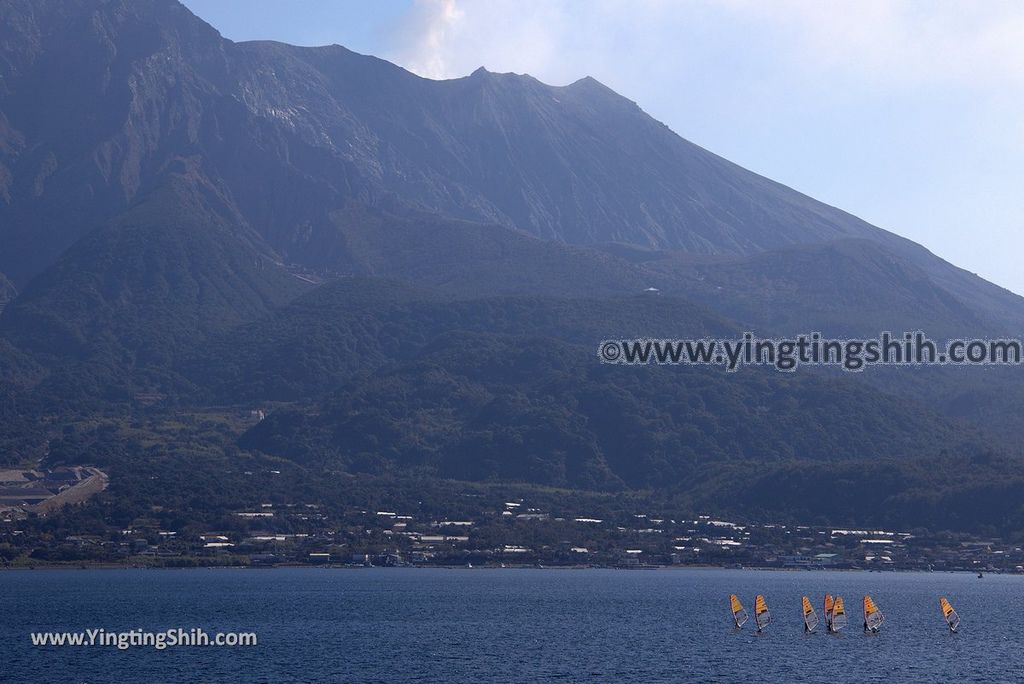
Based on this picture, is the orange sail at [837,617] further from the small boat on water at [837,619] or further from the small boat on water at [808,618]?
the small boat on water at [808,618]

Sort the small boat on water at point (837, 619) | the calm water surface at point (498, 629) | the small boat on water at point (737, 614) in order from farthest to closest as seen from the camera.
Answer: the small boat on water at point (737, 614) → the small boat on water at point (837, 619) → the calm water surface at point (498, 629)

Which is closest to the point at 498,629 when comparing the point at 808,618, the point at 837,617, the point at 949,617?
the point at 808,618

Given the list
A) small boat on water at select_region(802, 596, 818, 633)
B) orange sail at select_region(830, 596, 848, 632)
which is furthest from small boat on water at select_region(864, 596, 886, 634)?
small boat on water at select_region(802, 596, 818, 633)

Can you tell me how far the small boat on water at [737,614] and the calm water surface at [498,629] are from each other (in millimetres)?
1104

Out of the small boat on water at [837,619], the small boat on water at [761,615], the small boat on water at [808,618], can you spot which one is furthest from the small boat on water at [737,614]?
the small boat on water at [837,619]

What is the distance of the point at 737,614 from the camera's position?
446 feet

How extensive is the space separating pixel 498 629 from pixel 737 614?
71.4 feet

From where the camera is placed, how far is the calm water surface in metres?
104

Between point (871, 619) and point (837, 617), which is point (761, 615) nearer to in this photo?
point (837, 617)

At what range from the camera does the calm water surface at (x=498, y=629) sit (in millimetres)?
103688

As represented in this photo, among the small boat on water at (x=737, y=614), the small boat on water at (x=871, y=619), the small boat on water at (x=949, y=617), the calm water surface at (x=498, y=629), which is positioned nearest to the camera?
the calm water surface at (x=498, y=629)

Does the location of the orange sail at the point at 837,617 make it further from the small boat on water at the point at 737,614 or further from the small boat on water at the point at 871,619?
Result: the small boat on water at the point at 737,614

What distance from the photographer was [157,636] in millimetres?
120812

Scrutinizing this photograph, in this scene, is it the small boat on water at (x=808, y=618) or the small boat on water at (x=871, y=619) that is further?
the small boat on water at (x=808, y=618)
